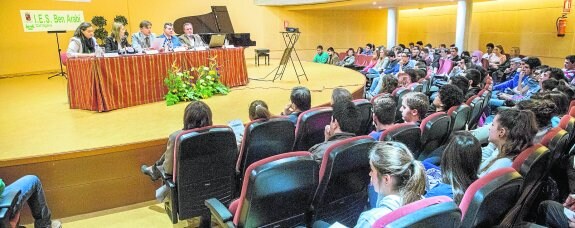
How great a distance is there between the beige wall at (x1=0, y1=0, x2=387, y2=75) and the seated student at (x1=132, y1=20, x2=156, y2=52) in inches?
208

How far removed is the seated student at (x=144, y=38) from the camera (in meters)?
5.77

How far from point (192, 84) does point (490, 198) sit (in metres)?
5.01

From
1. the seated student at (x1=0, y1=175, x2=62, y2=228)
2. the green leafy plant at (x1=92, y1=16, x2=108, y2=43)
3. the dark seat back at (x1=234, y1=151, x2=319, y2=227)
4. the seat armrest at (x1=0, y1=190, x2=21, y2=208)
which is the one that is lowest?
the seated student at (x1=0, y1=175, x2=62, y2=228)

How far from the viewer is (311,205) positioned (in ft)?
6.88

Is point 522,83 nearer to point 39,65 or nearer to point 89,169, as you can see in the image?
point 89,169

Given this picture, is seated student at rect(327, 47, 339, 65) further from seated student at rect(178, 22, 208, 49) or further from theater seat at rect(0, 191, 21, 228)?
theater seat at rect(0, 191, 21, 228)

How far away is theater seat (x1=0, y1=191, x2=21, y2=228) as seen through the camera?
1966 mm

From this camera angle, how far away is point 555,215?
2.00 meters

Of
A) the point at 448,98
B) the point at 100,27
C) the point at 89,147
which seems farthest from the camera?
the point at 100,27

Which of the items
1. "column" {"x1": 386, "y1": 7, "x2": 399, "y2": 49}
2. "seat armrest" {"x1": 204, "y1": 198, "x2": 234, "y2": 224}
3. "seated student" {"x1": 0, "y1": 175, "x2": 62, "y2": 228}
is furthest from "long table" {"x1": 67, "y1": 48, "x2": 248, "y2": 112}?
"column" {"x1": 386, "y1": 7, "x2": 399, "y2": 49}

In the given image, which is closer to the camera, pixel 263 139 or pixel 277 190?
pixel 277 190

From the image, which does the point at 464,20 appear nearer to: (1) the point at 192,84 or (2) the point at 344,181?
(1) the point at 192,84

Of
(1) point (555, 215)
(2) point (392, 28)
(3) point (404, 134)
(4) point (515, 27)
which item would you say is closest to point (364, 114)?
(3) point (404, 134)

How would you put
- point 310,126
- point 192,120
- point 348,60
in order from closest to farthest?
point 192,120, point 310,126, point 348,60
